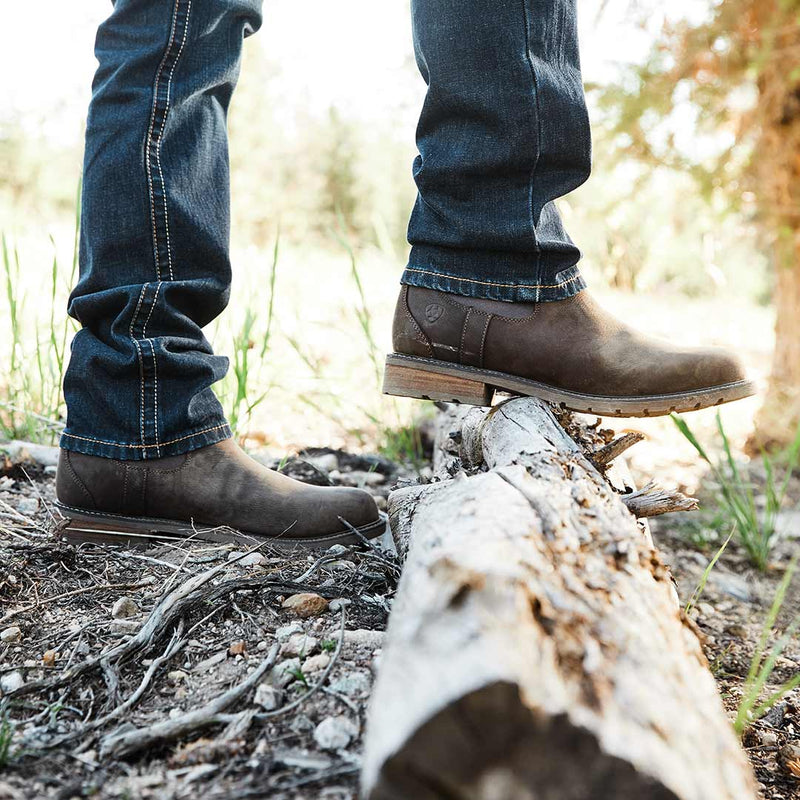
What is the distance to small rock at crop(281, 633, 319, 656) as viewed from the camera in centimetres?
100

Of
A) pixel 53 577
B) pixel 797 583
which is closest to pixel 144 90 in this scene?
pixel 53 577

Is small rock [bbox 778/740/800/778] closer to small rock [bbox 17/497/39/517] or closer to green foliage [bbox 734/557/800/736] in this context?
green foliage [bbox 734/557/800/736]

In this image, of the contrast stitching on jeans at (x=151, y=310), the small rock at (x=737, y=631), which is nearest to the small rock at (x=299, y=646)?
the contrast stitching on jeans at (x=151, y=310)

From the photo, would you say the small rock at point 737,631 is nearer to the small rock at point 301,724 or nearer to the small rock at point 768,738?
the small rock at point 768,738

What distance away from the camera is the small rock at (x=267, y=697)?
88 centimetres

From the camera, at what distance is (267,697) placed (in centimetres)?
89

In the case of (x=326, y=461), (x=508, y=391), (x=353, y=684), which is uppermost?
(x=508, y=391)

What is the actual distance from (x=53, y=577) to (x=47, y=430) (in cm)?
91

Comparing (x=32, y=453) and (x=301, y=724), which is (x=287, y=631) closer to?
(x=301, y=724)

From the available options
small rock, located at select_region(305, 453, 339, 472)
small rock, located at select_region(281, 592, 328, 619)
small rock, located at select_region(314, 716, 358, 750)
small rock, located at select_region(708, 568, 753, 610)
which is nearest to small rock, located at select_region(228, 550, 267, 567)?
small rock, located at select_region(281, 592, 328, 619)

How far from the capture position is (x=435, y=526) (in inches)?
33.4

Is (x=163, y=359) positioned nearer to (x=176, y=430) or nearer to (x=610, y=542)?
(x=176, y=430)

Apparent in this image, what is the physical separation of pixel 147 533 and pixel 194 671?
51 centimetres

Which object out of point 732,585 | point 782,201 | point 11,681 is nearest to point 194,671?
point 11,681
